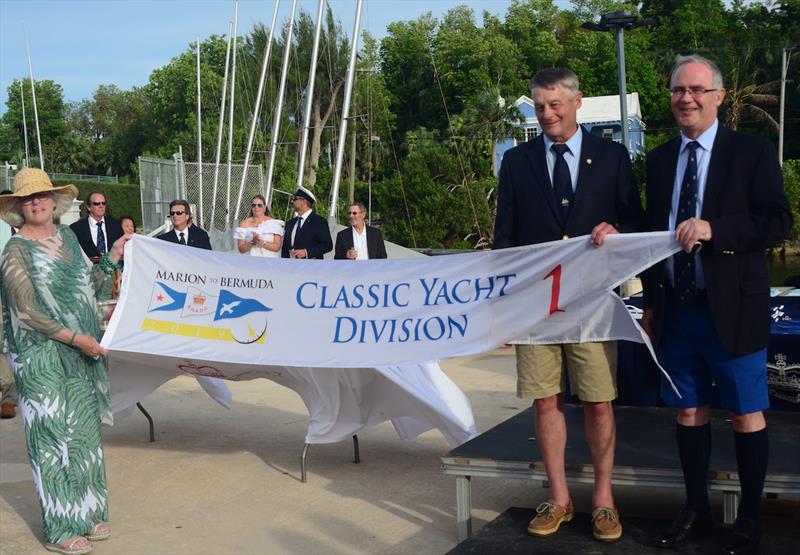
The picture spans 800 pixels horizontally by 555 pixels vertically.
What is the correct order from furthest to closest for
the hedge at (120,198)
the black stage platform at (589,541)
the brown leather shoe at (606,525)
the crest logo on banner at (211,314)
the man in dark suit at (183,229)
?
the hedge at (120,198)
the man in dark suit at (183,229)
the crest logo on banner at (211,314)
the brown leather shoe at (606,525)
the black stage platform at (589,541)

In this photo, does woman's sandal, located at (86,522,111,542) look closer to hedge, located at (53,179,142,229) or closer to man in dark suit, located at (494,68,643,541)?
man in dark suit, located at (494,68,643,541)

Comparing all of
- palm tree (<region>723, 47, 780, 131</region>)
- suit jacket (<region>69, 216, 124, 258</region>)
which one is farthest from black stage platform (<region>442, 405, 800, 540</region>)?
palm tree (<region>723, 47, 780, 131</region>)

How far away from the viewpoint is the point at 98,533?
5.74m

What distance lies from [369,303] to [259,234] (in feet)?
21.6

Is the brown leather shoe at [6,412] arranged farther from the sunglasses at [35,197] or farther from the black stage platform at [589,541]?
the black stage platform at [589,541]

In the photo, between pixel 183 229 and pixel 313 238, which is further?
pixel 313 238

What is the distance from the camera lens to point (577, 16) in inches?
3962

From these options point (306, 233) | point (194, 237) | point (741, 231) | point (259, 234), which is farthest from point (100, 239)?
point (741, 231)

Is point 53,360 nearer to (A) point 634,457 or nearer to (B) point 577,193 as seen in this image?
(B) point 577,193

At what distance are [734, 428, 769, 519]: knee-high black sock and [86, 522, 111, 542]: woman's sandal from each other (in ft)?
10.9

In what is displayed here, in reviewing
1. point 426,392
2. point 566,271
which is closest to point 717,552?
point 566,271

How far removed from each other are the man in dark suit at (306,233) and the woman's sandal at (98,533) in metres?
6.82

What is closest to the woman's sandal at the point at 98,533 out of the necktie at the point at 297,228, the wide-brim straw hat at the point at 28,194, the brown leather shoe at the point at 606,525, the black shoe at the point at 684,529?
the wide-brim straw hat at the point at 28,194

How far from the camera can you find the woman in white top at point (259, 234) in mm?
12367
